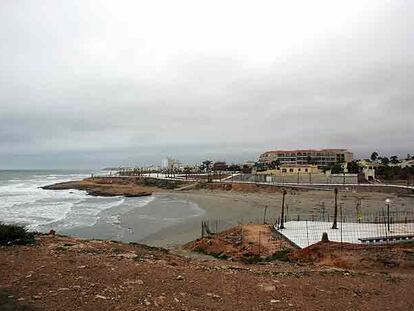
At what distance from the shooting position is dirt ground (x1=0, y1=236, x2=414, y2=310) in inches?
277

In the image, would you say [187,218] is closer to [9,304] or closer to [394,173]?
[9,304]

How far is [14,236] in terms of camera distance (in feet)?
39.1

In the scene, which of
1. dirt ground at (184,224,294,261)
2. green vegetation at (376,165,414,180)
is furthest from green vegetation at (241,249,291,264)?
green vegetation at (376,165,414,180)

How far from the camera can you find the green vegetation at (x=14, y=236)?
11531 mm

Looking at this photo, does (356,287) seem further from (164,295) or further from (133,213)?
(133,213)

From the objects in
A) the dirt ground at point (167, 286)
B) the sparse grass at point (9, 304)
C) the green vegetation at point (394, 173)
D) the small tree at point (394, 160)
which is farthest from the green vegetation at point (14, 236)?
the small tree at point (394, 160)

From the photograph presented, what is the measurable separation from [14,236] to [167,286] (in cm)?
647

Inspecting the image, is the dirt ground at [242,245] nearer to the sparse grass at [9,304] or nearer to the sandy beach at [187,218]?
the sandy beach at [187,218]

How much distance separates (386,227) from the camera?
21.2 metres

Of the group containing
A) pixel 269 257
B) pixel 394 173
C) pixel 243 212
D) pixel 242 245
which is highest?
pixel 394 173

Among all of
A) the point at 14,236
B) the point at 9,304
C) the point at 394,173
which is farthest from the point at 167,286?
the point at 394,173

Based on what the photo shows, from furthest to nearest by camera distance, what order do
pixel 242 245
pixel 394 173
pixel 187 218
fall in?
pixel 394 173 < pixel 187 218 < pixel 242 245

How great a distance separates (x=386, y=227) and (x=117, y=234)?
55.2 ft

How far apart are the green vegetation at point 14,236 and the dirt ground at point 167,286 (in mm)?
556
